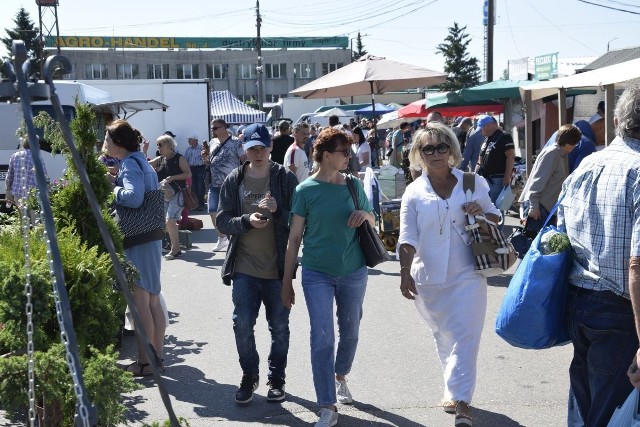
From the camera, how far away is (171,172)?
11.5 metres

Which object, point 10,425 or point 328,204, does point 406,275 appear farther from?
point 10,425

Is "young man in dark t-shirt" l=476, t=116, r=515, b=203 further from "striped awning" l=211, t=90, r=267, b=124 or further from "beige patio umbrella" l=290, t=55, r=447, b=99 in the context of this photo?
"striped awning" l=211, t=90, r=267, b=124

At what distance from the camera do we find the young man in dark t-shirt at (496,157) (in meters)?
11.3

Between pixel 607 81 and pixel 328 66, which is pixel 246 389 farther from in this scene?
pixel 328 66

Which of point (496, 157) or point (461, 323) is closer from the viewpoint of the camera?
point (461, 323)

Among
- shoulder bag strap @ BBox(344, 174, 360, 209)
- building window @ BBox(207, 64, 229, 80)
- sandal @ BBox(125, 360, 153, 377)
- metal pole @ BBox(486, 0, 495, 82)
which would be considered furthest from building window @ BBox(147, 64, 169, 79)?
shoulder bag strap @ BBox(344, 174, 360, 209)

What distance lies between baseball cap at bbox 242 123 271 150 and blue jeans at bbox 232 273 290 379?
83 cm

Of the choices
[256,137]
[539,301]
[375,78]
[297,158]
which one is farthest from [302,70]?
[539,301]

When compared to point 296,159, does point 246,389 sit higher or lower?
lower

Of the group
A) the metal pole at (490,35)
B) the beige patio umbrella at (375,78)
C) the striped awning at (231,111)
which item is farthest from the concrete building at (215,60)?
the beige patio umbrella at (375,78)

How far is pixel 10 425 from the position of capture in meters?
5.05

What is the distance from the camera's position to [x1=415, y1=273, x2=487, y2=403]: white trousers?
5051mm

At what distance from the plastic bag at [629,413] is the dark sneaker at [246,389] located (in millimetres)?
2694

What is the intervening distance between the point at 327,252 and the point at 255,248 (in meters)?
0.58
